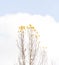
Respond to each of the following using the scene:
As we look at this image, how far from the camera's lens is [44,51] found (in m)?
16.3

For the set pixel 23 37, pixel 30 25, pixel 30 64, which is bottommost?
pixel 30 64

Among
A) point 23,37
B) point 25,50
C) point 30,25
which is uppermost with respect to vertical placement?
point 30,25

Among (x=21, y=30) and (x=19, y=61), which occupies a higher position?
(x=21, y=30)

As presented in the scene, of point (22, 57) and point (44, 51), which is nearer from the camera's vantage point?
point (22, 57)

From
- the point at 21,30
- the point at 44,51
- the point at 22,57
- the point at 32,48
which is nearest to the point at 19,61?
the point at 22,57

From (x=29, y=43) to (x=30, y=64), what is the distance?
1.39 metres

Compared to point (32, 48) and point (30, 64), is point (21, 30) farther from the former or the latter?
point (30, 64)

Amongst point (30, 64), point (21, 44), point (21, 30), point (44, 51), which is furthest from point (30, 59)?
point (44, 51)

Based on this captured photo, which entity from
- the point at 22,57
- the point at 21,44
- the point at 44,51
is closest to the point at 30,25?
the point at 21,44

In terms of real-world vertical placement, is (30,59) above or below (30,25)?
below

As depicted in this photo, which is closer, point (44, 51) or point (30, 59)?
point (30, 59)

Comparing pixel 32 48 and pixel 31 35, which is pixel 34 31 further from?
pixel 32 48

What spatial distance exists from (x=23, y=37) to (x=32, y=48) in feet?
3.08

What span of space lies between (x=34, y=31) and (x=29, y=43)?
0.87 metres
